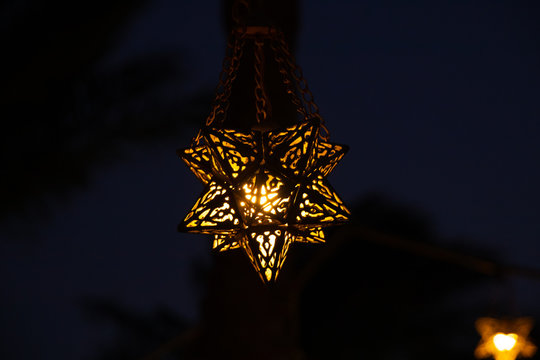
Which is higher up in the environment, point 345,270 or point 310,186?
point 345,270
